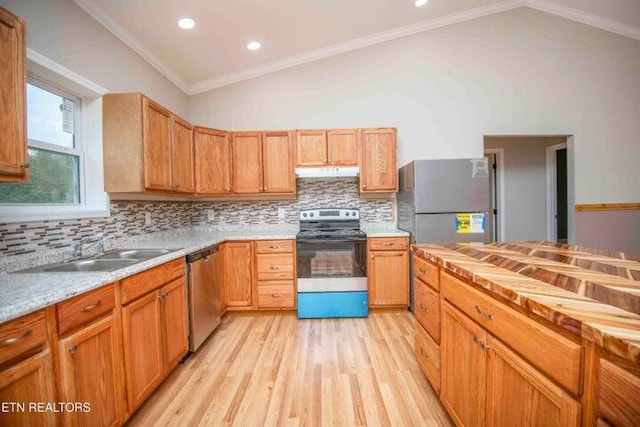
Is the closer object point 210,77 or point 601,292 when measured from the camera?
point 601,292

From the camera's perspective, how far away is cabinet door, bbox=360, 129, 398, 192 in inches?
120

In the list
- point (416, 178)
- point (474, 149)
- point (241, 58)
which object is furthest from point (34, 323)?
point (474, 149)

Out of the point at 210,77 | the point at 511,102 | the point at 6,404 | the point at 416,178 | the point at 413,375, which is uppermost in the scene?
the point at 210,77

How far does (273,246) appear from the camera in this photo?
2.82 meters

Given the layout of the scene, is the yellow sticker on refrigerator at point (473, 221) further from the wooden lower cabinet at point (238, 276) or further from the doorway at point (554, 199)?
the doorway at point (554, 199)

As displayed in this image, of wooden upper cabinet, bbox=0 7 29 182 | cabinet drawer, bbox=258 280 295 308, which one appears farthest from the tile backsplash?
wooden upper cabinet, bbox=0 7 29 182

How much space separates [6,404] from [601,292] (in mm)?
1972

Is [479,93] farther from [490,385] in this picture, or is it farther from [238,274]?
[238,274]

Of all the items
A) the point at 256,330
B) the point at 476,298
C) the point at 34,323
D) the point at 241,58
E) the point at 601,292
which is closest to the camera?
the point at 601,292

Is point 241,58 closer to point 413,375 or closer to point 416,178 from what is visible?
point 416,178

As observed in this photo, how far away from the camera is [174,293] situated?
1.87m

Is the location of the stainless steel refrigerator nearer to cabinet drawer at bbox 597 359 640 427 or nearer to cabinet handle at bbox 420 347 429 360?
cabinet handle at bbox 420 347 429 360

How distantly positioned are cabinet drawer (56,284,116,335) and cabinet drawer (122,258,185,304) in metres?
0.09

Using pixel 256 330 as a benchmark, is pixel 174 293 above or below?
above
